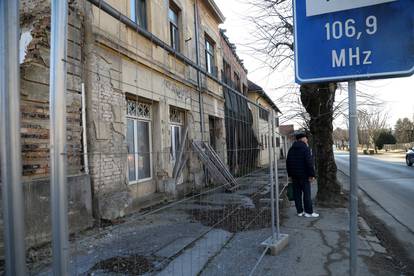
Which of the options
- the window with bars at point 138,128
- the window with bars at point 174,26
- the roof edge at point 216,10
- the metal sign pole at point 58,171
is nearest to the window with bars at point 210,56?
the roof edge at point 216,10

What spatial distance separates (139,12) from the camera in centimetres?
952

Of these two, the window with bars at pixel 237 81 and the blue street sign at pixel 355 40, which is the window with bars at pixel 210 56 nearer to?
the window with bars at pixel 237 81

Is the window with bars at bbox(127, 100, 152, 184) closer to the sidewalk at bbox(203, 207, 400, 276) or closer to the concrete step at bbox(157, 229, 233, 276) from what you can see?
the concrete step at bbox(157, 229, 233, 276)

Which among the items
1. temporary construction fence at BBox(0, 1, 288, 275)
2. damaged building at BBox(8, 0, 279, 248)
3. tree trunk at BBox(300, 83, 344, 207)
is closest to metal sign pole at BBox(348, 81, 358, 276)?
temporary construction fence at BBox(0, 1, 288, 275)

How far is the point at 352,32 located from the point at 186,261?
3.52 m

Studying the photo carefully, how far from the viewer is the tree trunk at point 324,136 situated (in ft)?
30.6

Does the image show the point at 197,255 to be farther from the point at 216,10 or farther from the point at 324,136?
the point at 216,10

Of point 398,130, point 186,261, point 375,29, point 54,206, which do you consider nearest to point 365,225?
point 186,261

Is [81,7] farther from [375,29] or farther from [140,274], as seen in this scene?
[375,29]

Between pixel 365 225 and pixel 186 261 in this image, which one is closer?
pixel 186 261

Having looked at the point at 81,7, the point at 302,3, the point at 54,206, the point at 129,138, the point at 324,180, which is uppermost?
the point at 81,7

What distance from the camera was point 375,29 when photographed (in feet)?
7.13

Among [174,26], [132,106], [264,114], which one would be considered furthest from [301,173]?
[174,26]

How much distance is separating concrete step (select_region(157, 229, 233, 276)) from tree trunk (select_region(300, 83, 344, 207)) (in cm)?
423
